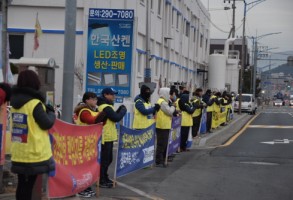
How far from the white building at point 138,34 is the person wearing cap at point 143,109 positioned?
6.75m

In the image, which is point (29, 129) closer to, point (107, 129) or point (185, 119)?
point (107, 129)

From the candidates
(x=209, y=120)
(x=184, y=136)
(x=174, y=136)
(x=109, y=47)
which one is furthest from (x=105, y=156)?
(x=209, y=120)

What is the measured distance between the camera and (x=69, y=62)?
8.62 m

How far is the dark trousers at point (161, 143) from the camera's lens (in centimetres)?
1252

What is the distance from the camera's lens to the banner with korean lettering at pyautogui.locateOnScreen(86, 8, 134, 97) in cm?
1484

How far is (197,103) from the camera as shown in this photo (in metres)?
18.9

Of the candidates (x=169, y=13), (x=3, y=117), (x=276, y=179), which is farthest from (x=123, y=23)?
(x=169, y=13)

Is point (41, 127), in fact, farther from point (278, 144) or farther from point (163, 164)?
point (278, 144)

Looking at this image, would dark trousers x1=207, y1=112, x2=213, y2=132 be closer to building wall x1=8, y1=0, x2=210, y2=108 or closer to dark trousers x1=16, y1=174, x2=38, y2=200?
building wall x1=8, y1=0, x2=210, y2=108

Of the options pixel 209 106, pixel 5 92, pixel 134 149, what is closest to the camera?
pixel 5 92

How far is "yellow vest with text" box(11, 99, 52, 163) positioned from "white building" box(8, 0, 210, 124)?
1266 centimetres

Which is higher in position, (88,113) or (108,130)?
(88,113)

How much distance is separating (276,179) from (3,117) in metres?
5.70

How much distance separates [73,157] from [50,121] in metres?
1.78
